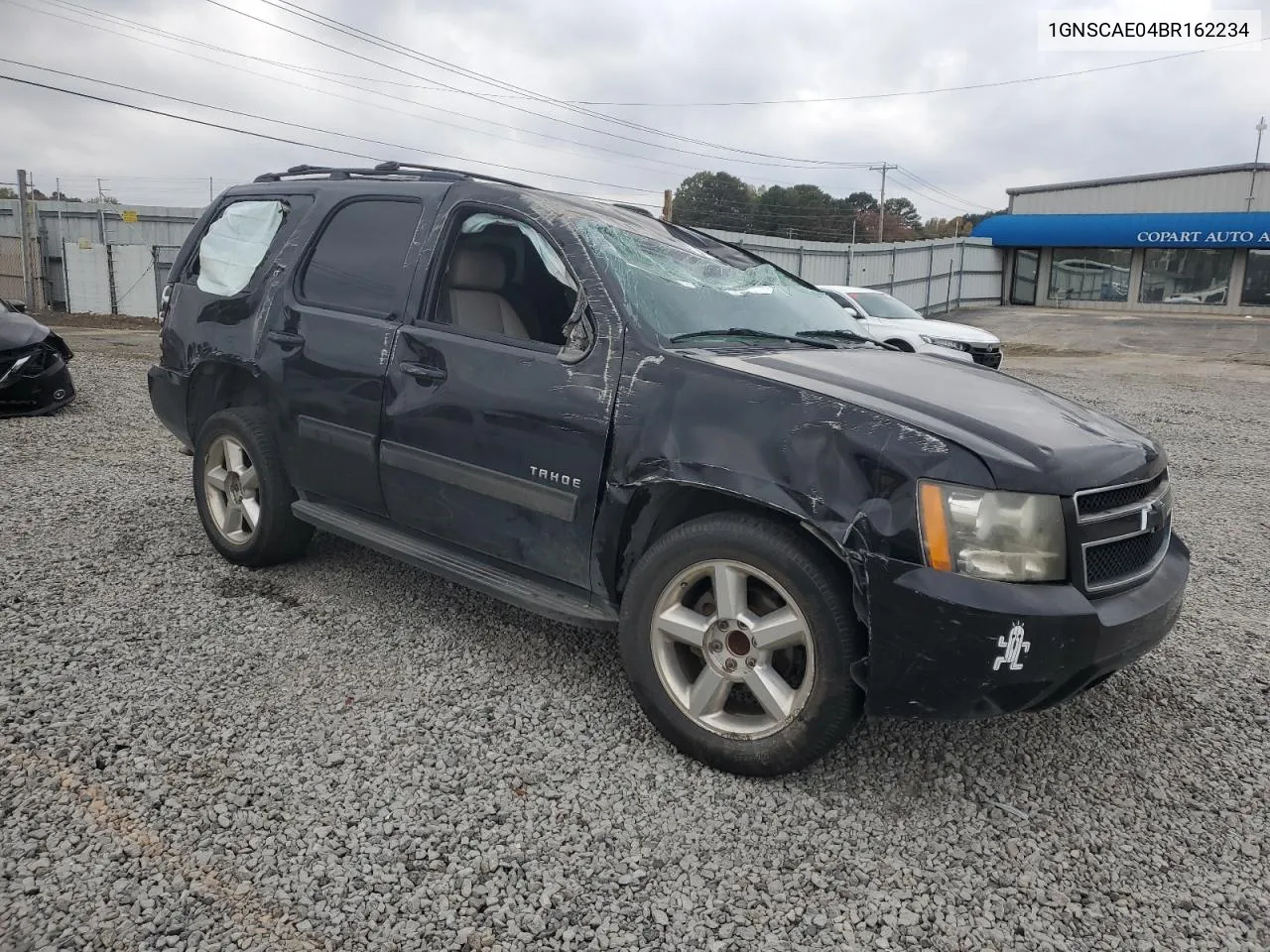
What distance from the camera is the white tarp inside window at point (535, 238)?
11.4 ft

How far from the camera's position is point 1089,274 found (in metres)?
39.6

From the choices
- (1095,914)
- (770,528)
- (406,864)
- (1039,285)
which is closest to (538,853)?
(406,864)

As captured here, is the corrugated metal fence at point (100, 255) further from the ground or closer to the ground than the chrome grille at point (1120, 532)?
further from the ground

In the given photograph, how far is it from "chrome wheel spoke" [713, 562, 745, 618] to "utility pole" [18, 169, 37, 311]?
25.6 meters

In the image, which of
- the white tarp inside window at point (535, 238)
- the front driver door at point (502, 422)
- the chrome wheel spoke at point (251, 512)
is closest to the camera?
the front driver door at point (502, 422)

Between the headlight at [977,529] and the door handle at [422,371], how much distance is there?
186cm

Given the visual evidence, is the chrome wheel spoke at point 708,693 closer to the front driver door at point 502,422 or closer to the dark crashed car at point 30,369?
the front driver door at point 502,422

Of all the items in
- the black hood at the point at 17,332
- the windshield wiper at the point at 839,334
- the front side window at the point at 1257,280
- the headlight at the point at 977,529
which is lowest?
the headlight at the point at 977,529

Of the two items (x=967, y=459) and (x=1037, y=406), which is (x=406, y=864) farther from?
(x=1037, y=406)

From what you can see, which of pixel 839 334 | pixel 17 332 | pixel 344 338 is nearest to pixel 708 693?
pixel 839 334

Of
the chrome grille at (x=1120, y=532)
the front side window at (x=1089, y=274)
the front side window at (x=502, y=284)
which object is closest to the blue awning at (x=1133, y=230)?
the front side window at (x=1089, y=274)

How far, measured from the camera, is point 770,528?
9.07ft

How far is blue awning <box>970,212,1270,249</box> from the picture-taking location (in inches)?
1368

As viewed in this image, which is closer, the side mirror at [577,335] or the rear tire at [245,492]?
the side mirror at [577,335]
